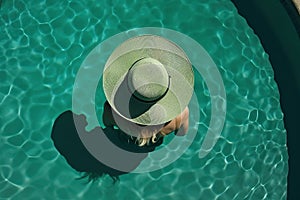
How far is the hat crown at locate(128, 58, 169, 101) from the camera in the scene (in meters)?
3.84

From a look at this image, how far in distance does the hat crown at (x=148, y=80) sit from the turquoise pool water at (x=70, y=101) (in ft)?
4.71

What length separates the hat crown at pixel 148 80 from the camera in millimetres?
3844

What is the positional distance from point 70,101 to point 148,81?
1.63m

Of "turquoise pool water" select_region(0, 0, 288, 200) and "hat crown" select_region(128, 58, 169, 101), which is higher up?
"hat crown" select_region(128, 58, 169, 101)

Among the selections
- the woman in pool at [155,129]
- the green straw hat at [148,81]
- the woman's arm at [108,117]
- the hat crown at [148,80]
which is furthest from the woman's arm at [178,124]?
the hat crown at [148,80]

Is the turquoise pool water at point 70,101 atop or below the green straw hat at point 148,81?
below

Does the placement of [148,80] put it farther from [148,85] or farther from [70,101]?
[70,101]

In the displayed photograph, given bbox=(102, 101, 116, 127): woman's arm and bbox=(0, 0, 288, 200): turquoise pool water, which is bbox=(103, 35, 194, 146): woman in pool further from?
bbox=(0, 0, 288, 200): turquoise pool water

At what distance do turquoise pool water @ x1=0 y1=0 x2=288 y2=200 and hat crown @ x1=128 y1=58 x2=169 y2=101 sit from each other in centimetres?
143

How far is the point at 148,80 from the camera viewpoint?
3.85 meters

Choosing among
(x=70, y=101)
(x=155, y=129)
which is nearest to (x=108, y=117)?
(x=155, y=129)

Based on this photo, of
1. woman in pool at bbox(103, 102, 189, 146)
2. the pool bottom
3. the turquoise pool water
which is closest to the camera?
woman in pool at bbox(103, 102, 189, 146)

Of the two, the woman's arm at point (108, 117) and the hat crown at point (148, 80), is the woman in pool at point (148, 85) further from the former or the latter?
the woman's arm at point (108, 117)

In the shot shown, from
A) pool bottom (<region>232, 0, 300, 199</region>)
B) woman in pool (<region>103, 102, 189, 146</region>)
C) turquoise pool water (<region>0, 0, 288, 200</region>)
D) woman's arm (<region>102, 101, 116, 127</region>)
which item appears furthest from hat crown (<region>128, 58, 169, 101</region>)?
pool bottom (<region>232, 0, 300, 199</region>)
